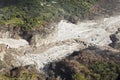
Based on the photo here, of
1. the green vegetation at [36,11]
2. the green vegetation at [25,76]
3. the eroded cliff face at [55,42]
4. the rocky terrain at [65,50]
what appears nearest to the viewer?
the green vegetation at [25,76]

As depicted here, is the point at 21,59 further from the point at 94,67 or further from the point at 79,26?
the point at 79,26

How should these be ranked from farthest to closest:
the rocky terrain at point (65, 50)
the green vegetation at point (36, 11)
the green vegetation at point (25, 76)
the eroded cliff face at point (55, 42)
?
1. the green vegetation at point (36, 11)
2. the eroded cliff face at point (55, 42)
3. the rocky terrain at point (65, 50)
4. the green vegetation at point (25, 76)

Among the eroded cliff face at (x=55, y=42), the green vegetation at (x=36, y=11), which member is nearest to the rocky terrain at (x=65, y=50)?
the eroded cliff face at (x=55, y=42)

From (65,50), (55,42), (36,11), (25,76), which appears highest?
(36,11)

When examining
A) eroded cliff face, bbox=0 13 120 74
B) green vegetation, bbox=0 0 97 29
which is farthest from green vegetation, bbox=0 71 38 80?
green vegetation, bbox=0 0 97 29

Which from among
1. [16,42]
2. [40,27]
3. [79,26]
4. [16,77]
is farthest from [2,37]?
[79,26]

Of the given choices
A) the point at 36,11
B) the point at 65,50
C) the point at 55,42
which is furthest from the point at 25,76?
the point at 36,11

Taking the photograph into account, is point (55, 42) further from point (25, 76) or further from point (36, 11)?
point (25, 76)

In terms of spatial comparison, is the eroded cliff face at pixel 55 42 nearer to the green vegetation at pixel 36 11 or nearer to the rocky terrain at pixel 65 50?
the rocky terrain at pixel 65 50
